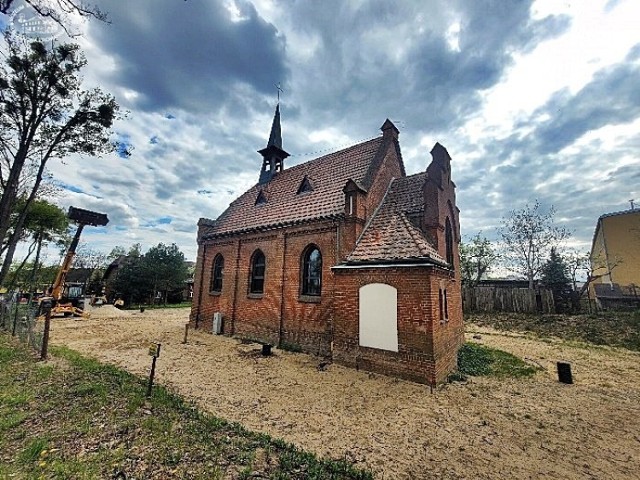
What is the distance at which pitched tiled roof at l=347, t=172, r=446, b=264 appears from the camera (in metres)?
8.88

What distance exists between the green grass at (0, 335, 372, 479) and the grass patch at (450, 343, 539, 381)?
21.3 ft

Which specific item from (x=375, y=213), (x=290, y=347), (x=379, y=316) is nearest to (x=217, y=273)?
(x=290, y=347)

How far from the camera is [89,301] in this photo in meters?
25.0

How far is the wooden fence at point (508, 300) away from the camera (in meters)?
19.3

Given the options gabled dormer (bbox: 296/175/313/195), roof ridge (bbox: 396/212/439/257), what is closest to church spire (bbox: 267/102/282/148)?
gabled dormer (bbox: 296/175/313/195)

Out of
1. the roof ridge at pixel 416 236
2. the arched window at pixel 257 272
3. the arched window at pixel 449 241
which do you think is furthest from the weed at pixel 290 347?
the arched window at pixel 449 241

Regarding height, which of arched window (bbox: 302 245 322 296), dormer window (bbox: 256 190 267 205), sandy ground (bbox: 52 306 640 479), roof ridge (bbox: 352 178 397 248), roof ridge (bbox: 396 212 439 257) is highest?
dormer window (bbox: 256 190 267 205)

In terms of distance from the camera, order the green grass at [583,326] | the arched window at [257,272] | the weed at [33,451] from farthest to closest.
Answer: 1. the arched window at [257,272]
2. the green grass at [583,326]
3. the weed at [33,451]

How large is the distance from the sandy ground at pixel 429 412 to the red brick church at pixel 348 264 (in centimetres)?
106

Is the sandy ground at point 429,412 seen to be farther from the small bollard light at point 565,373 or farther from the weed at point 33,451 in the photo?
the weed at point 33,451

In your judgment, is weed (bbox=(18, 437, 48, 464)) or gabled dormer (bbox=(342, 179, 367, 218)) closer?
weed (bbox=(18, 437, 48, 464))

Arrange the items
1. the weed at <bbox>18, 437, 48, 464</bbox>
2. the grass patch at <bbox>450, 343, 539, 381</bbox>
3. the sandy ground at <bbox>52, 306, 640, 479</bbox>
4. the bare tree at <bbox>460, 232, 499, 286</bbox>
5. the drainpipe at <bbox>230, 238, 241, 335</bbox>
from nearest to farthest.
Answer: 1. the weed at <bbox>18, 437, 48, 464</bbox>
2. the sandy ground at <bbox>52, 306, 640, 479</bbox>
3. the grass patch at <bbox>450, 343, 539, 381</bbox>
4. the drainpipe at <bbox>230, 238, 241, 335</bbox>
5. the bare tree at <bbox>460, 232, 499, 286</bbox>

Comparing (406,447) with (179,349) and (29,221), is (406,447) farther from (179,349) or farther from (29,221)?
(29,221)

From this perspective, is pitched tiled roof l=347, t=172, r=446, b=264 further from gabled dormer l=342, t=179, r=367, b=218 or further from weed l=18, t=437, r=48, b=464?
weed l=18, t=437, r=48, b=464
